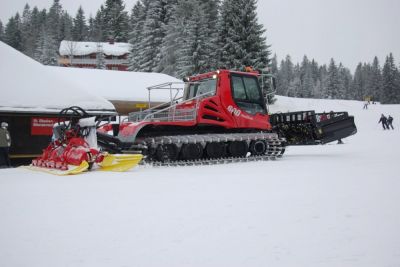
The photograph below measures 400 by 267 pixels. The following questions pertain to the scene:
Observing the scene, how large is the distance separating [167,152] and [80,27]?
10270 centimetres

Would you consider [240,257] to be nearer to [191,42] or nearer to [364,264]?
[364,264]

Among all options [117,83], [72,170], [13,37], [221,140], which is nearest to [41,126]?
[72,170]

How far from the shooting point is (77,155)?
31.5ft

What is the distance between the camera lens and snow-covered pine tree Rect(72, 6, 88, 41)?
102m

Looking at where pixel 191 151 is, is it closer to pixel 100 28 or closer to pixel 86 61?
pixel 86 61

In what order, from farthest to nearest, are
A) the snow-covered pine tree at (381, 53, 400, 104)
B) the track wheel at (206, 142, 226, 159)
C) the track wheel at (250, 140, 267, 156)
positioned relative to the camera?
the snow-covered pine tree at (381, 53, 400, 104) < the track wheel at (250, 140, 267, 156) < the track wheel at (206, 142, 226, 159)

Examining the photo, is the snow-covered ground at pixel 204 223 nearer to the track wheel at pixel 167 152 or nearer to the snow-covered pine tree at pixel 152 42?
the track wheel at pixel 167 152

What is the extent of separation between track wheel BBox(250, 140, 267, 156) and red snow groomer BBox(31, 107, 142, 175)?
468cm

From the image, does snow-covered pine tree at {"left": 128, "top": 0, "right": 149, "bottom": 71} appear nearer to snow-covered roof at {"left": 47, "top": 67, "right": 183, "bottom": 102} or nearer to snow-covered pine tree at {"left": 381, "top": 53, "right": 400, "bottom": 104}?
snow-covered roof at {"left": 47, "top": 67, "right": 183, "bottom": 102}

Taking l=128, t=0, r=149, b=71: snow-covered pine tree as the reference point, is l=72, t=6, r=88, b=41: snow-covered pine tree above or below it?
above

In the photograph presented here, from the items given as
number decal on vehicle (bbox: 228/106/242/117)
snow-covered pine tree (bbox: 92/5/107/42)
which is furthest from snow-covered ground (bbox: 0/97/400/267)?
snow-covered pine tree (bbox: 92/5/107/42)

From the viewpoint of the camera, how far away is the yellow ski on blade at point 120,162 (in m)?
9.69

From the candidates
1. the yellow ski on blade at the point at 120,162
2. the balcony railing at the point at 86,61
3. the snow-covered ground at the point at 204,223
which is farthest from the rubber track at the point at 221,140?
the balcony railing at the point at 86,61

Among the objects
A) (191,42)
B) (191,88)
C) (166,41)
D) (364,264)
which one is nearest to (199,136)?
(191,88)
